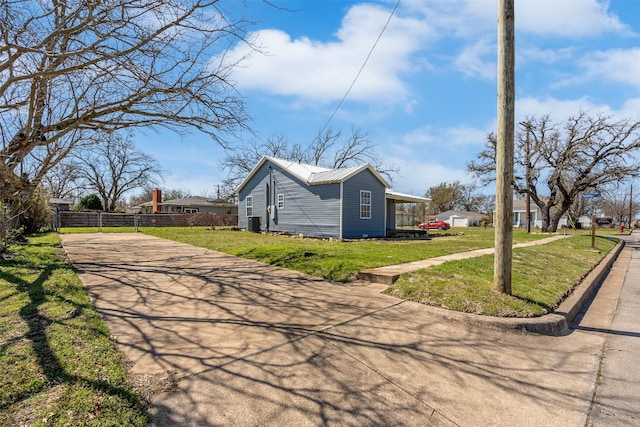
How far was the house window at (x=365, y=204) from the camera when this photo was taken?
53.3 ft

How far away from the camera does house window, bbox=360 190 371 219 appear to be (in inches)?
639

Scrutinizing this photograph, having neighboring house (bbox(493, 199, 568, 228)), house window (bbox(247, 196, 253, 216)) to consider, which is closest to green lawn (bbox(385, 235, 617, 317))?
house window (bbox(247, 196, 253, 216))

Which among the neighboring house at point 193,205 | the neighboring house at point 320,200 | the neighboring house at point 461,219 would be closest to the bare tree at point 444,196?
the neighboring house at point 461,219

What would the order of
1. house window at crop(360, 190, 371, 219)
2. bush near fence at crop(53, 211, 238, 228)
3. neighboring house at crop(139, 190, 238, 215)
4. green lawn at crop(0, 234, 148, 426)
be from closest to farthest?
green lawn at crop(0, 234, 148, 426) < house window at crop(360, 190, 371, 219) < bush near fence at crop(53, 211, 238, 228) < neighboring house at crop(139, 190, 238, 215)

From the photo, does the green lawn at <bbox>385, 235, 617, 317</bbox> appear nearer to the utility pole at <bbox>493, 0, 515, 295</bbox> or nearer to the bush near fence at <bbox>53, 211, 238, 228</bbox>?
the utility pole at <bbox>493, 0, 515, 295</bbox>

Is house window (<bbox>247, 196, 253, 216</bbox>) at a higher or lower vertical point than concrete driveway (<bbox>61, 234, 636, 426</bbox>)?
higher

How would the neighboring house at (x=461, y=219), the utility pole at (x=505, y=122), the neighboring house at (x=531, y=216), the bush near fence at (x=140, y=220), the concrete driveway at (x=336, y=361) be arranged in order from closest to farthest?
the concrete driveway at (x=336, y=361) < the utility pole at (x=505, y=122) < the bush near fence at (x=140, y=220) < the neighboring house at (x=531, y=216) < the neighboring house at (x=461, y=219)

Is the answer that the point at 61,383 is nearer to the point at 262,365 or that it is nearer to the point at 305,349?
the point at 262,365

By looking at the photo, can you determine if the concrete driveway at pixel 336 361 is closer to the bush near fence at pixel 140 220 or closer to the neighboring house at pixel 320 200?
the neighboring house at pixel 320 200

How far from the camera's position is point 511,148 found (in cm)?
480

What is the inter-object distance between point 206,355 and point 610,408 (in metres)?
3.31

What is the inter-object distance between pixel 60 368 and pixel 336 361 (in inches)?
87.5

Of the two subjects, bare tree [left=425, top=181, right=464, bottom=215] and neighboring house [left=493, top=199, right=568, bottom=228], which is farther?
bare tree [left=425, top=181, right=464, bottom=215]

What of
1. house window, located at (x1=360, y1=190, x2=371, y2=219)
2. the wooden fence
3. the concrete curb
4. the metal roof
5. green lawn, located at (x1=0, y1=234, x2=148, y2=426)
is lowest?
the concrete curb
